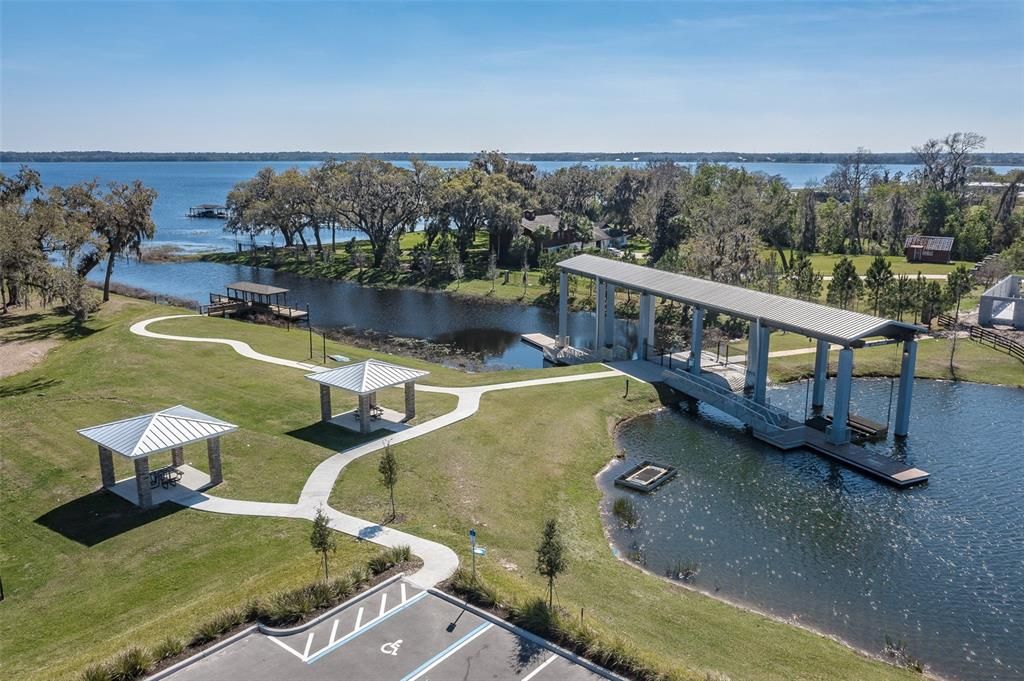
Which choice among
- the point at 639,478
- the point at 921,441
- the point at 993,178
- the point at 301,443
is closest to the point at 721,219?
the point at 921,441

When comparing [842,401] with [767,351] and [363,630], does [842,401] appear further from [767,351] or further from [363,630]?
[363,630]

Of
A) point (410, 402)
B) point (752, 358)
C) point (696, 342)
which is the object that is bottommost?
point (410, 402)

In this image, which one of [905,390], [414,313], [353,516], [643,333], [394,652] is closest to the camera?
[394,652]

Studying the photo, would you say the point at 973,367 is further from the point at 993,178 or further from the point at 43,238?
the point at 993,178

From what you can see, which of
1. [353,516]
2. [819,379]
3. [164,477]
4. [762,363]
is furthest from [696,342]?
[164,477]

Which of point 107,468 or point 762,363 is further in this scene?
point 762,363

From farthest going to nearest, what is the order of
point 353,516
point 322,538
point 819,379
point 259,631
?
point 819,379, point 353,516, point 322,538, point 259,631

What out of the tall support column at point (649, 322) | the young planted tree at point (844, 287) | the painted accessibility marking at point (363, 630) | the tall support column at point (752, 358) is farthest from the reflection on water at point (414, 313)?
the painted accessibility marking at point (363, 630)
